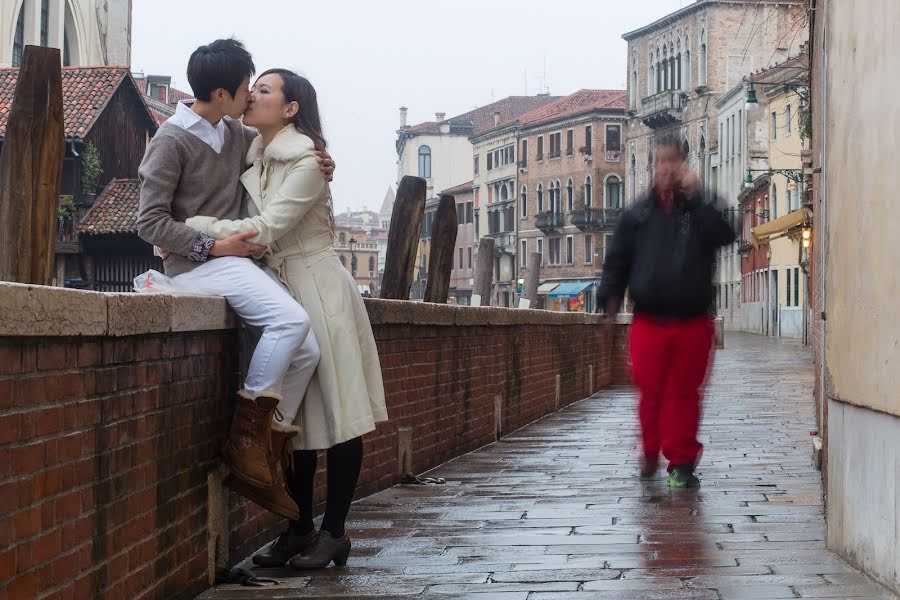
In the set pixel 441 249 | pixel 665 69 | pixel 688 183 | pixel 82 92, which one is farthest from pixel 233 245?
pixel 665 69

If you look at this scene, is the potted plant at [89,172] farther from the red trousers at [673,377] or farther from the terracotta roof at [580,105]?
the terracotta roof at [580,105]

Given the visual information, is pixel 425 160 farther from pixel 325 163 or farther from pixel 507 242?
pixel 325 163

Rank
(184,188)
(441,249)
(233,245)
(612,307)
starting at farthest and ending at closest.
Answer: (441,249) < (612,307) < (184,188) < (233,245)

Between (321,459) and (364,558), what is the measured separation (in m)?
1.26

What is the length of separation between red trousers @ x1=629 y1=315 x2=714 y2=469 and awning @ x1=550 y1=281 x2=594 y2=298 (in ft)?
274

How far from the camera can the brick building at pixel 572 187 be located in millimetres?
92250

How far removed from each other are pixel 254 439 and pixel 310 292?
0.67 m

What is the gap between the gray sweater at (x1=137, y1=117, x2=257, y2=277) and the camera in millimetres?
5547

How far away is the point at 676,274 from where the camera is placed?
833cm

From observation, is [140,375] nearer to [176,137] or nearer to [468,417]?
[176,137]

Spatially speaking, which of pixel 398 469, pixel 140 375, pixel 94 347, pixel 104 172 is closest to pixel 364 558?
pixel 140 375

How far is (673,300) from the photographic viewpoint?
8344 mm

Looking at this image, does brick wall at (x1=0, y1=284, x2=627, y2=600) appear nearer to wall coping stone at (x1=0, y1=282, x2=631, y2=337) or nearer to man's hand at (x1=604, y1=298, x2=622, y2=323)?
wall coping stone at (x1=0, y1=282, x2=631, y2=337)

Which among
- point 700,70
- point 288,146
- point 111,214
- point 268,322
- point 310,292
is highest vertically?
point 700,70
